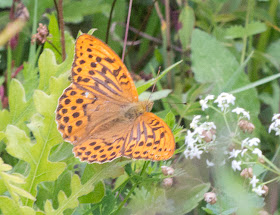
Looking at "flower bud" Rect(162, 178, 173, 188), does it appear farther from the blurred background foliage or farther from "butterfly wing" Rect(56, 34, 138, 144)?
"butterfly wing" Rect(56, 34, 138, 144)

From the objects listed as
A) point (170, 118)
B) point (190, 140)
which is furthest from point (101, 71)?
point (190, 140)

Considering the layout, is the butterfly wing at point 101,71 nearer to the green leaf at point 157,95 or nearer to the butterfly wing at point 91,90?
the butterfly wing at point 91,90

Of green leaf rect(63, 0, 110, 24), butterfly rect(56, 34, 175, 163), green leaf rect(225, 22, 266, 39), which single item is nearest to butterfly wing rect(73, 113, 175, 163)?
butterfly rect(56, 34, 175, 163)

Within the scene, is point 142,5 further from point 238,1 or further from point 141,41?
point 238,1

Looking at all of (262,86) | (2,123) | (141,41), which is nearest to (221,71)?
(262,86)

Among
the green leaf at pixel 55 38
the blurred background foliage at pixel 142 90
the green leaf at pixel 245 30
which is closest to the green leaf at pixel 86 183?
the blurred background foliage at pixel 142 90

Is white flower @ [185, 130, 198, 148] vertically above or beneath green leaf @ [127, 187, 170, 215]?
above

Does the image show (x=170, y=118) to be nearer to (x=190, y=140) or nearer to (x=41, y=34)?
(x=190, y=140)

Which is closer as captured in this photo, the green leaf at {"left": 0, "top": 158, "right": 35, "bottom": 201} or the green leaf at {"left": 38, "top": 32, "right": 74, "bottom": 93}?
the green leaf at {"left": 0, "top": 158, "right": 35, "bottom": 201}
